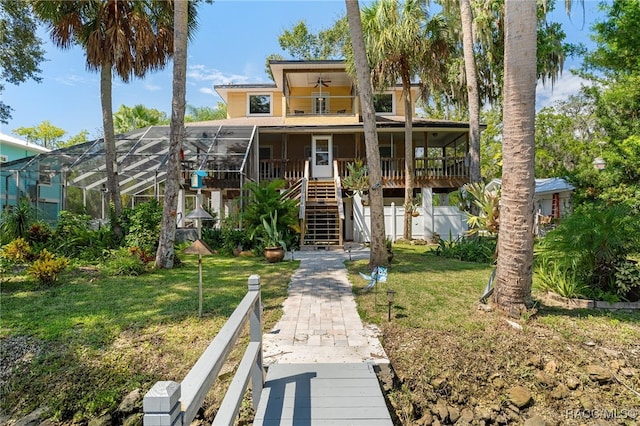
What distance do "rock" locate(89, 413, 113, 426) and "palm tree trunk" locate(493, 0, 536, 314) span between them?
5.30 metres

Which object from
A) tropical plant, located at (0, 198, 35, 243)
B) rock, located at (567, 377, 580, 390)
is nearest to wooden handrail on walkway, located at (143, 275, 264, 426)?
rock, located at (567, 377, 580, 390)

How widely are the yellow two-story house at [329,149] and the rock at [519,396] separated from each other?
9833 mm

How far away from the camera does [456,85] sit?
1986 cm

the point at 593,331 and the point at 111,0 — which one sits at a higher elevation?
the point at 111,0

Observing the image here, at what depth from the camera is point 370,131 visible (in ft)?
28.2

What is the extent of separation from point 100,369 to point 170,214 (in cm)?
522

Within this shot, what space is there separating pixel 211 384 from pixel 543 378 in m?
3.90

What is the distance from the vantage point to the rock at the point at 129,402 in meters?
3.83

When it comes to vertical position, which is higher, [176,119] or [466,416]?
[176,119]

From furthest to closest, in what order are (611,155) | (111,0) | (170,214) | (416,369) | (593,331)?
1. (611,155)
2. (111,0)
3. (170,214)
4. (593,331)
5. (416,369)

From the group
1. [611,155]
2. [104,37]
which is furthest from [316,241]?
[611,155]

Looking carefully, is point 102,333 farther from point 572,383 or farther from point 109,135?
point 109,135

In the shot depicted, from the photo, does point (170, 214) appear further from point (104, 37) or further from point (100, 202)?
point (100, 202)

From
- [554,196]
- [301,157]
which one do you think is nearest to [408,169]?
[301,157]
